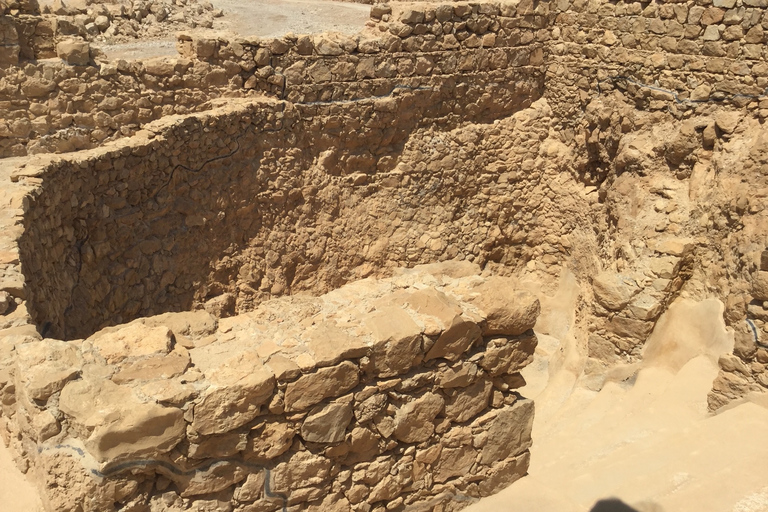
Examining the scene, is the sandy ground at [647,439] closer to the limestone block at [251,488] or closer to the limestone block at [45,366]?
the limestone block at [45,366]

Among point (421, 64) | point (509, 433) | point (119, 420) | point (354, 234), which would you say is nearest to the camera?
point (119, 420)

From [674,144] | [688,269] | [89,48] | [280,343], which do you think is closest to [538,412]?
[688,269]

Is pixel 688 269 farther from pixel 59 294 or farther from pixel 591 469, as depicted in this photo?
pixel 59 294

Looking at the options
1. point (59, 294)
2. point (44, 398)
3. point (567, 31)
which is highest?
point (567, 31)

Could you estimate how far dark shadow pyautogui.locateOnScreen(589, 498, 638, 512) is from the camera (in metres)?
4.65

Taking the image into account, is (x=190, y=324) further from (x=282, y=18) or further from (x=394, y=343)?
(x=282, y=18)

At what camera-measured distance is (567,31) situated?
9.02 metres

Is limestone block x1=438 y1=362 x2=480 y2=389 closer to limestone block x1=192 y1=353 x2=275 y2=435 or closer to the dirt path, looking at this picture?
limestone block x1=192 y1=353 x2=275 y2=435

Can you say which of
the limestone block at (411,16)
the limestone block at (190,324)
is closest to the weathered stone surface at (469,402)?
the limestone block at (190,324)

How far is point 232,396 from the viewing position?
3.23m

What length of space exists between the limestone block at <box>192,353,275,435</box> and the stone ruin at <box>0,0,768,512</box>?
0.01 meters

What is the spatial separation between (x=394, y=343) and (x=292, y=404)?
59 centimetres

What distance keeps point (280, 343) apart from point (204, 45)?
478 centimetres

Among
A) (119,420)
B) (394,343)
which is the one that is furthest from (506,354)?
(119,420)
